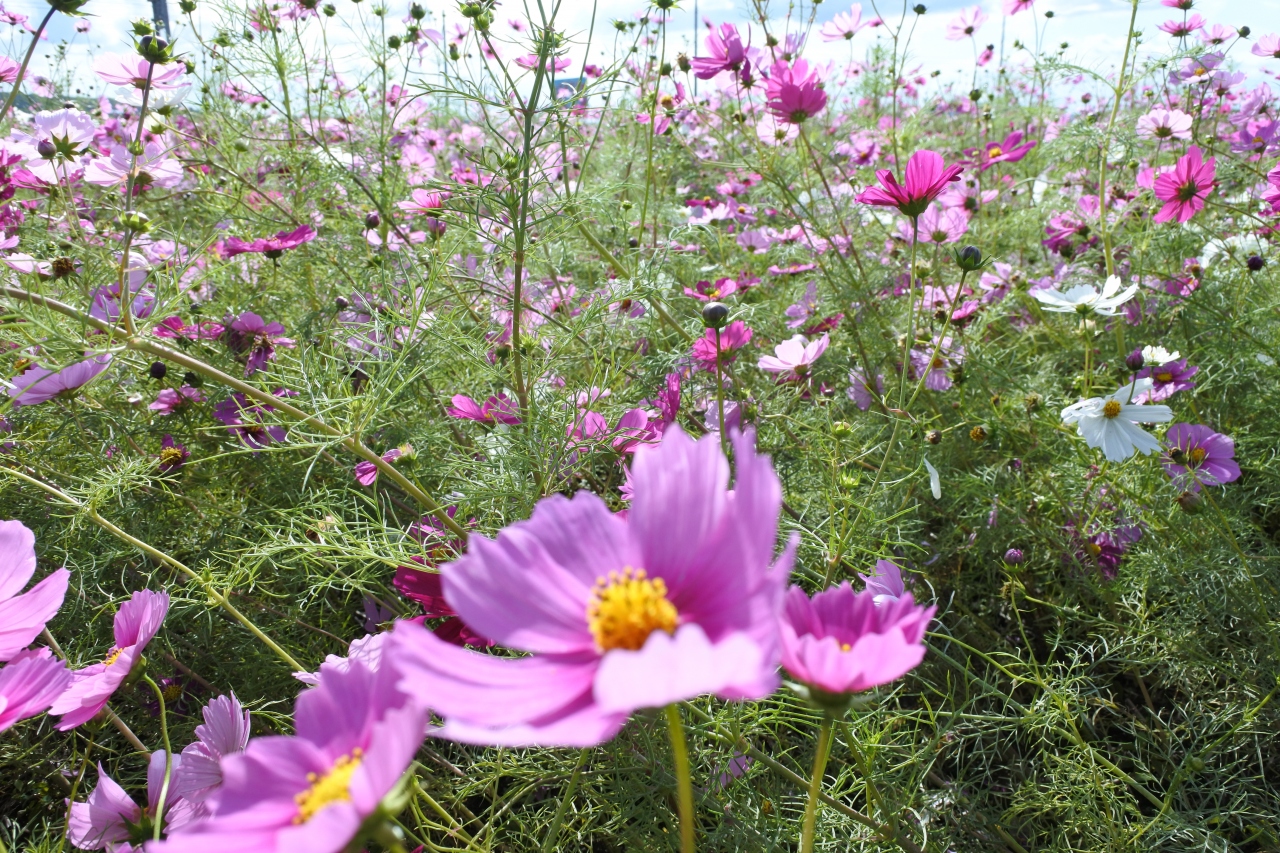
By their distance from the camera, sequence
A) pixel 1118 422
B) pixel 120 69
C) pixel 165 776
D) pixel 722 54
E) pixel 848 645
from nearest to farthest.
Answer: pixel 848 645 < pixel 165 776 < pixel 1118 422 < pixel 120 69 < pixel 722 54

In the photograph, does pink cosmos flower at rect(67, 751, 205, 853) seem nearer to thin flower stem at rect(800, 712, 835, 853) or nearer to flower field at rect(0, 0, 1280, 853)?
flower field at rect(0, 0, 1280, 853)

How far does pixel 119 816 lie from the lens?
57cm

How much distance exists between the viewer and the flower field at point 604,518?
1.09 ft

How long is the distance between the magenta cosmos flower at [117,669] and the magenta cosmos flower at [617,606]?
0.35m

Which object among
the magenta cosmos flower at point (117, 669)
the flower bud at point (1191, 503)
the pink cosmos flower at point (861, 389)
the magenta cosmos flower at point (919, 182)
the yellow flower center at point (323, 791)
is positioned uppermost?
the magenta cosmos flower at point (919, 182)

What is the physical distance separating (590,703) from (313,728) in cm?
12

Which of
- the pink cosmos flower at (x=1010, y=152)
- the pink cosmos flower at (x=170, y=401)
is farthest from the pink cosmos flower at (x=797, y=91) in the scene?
the pink cosmos flower at (x=170, y=401)

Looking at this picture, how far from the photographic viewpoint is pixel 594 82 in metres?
0.89

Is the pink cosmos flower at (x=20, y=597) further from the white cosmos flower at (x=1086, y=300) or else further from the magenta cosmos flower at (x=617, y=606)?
the white cosmos flower at (x=1086, y=300)

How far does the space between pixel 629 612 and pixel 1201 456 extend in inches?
36.5

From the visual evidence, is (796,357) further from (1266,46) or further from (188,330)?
(1266,46)

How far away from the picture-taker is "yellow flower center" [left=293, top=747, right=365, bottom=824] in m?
0.29

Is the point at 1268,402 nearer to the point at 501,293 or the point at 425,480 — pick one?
the point at 501,293

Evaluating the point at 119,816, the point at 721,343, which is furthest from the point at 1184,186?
the point at 119,816
